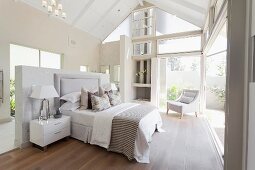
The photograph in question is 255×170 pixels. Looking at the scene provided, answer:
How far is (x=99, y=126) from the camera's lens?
2621 mm

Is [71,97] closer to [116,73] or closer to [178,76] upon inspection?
[116,73]

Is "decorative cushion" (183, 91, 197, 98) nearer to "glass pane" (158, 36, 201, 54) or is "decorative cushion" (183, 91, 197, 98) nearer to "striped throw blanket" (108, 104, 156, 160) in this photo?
"glass pane" (158, 36, 201, 54)

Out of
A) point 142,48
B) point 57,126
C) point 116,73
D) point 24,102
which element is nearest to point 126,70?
A: point 116,73

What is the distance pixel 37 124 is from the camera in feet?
8.17

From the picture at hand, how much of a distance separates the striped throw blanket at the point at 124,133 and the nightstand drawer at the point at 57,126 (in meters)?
0.97

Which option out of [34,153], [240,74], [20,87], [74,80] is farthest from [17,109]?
[240,74]

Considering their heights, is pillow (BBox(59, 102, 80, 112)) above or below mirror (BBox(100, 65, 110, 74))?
below

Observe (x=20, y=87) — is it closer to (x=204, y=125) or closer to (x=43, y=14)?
(x=43, y=14)

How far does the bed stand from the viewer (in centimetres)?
230

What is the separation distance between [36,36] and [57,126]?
3.44 m

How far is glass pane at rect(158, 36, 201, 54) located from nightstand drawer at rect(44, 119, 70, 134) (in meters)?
4.64

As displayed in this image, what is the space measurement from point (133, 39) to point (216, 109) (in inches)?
174

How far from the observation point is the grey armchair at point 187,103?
4.61m

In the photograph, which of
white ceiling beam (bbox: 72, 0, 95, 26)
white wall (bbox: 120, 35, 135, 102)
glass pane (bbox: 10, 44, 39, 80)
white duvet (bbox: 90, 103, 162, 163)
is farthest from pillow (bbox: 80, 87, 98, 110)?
white ceiling beam (bbox: 72, 0, 95, 26)
